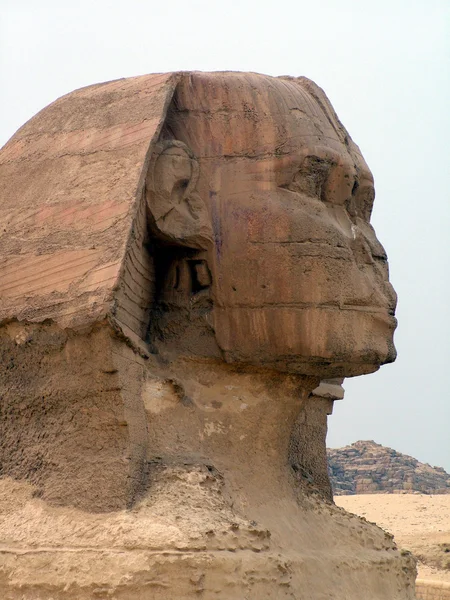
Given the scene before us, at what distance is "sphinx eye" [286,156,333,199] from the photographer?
580cm

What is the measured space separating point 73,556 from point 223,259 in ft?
5.86

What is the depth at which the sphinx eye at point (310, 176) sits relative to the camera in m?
5.80

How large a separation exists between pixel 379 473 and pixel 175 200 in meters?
30.1

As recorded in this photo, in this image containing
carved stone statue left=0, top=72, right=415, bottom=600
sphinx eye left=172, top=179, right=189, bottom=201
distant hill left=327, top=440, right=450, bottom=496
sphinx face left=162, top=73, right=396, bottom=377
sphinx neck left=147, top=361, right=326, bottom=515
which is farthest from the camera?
distant hill left=327, top=440, right=450, bottom=496

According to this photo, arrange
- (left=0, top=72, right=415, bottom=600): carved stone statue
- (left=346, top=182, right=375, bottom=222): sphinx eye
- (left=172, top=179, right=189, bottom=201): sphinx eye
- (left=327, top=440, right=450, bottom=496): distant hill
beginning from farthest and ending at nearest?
(left=327, top=440, right=450, bottom=496): distant hill < (left=346, top=182, right=375, bottom=222): sphinx eye < (left=172, top=179, right=189, bottom=201): sphinx eye < (left=0, top=72, right=415, bottom=600): carved stone statue

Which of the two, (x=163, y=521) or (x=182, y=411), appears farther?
(x=182, y=411)

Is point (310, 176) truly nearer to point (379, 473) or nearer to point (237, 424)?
point (237, 424)

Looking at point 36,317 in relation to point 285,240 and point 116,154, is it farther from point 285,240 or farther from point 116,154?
point 285,240

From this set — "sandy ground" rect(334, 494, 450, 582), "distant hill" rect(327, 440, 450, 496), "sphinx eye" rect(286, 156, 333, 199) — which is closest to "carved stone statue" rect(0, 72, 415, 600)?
"sphinx eye" rect(286, 156, 333, 199)

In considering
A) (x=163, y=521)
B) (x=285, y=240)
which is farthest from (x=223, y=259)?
(x=163, y=521)

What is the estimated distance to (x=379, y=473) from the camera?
114 ft

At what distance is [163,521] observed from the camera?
484cm

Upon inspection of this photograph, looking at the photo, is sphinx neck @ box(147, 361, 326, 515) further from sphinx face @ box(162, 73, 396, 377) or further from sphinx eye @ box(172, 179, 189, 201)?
sphinx eye @ box(172, 179, 189, 201)

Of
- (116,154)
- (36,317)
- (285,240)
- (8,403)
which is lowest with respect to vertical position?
(8,403)
